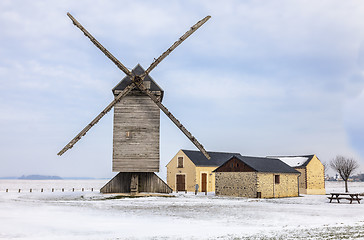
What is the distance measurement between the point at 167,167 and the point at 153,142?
51.0 ft

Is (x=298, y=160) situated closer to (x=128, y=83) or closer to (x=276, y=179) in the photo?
(x=276, y=179)

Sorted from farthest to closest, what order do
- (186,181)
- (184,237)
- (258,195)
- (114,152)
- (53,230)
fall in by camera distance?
(186,181) → (258,195) → (114,152) → (53,230) → (184,237)

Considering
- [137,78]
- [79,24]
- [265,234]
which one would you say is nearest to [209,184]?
[137,78]

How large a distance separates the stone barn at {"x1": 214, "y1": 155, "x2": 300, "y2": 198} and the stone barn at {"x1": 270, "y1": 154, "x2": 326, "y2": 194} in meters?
5.70

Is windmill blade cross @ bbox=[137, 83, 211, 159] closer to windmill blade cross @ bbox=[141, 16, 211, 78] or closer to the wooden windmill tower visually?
the wooden windmill tower

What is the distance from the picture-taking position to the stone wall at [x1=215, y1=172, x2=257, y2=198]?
33562 mm

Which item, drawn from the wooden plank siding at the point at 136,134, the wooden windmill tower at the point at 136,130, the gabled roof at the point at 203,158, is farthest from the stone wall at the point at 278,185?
the gabled roof at the point at 203,158

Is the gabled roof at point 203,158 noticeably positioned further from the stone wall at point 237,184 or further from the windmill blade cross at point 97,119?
the windmill blade cross at point 97,119

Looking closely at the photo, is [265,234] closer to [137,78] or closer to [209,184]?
[137,78]

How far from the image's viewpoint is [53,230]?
1301cm

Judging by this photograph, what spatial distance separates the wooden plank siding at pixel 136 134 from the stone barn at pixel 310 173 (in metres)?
19.9

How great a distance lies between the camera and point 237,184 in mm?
34656

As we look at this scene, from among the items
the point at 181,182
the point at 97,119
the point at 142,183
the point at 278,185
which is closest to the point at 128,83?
the point at 97,119

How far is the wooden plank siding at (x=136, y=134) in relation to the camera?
30.5 meters
